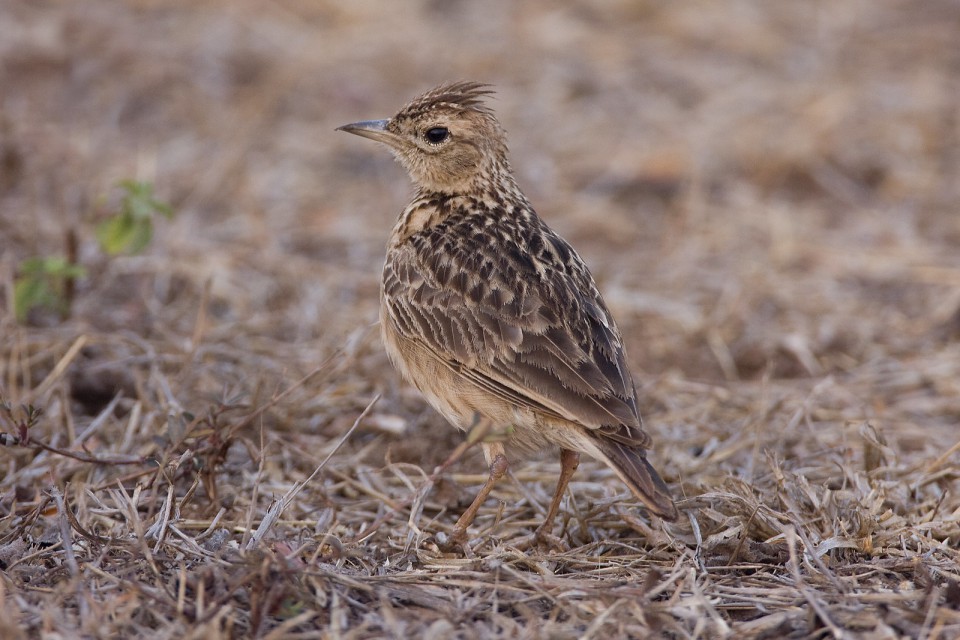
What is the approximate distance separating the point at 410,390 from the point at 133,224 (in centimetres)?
169

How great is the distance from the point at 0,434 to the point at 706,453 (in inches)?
123

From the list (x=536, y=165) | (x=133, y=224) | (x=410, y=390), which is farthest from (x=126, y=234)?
(x=536, y=165)

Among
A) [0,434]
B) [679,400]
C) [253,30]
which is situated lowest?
[679,400]

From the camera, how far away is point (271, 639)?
361cm

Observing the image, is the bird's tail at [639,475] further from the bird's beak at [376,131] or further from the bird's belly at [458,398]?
the bird's beak at [376,131]

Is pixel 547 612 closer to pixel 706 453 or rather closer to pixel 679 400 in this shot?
pixel 706 453

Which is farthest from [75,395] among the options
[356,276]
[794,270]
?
[794,270]

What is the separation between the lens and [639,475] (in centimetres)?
425

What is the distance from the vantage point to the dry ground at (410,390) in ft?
13.4

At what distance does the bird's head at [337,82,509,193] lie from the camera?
5656mm

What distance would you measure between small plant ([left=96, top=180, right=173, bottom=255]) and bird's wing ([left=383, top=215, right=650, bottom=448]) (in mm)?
1353

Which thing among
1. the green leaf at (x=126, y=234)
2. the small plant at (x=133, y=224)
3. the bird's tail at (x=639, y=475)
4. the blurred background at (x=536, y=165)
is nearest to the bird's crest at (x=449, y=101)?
the blurred background at (x=536, y=165)

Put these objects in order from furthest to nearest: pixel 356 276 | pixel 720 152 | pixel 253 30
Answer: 1. pixel 253 30
2. pixel 720 152
3. pixel 356 276

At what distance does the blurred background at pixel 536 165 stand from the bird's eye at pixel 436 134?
112cm
